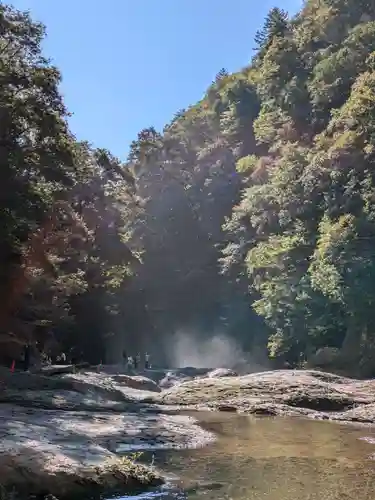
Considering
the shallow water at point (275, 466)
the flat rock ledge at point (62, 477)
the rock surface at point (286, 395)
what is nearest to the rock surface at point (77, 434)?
the flat rock ledge at point (62, 477)

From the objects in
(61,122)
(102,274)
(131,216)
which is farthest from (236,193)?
(61,122)

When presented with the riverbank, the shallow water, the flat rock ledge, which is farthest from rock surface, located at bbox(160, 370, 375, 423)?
the flat rock ledge

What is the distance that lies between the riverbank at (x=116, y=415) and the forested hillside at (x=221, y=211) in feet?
15.0

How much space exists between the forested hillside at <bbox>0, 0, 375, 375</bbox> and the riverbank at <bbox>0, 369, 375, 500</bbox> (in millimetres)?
4560

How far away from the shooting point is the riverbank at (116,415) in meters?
7.87

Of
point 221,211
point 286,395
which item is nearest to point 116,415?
point 286,395

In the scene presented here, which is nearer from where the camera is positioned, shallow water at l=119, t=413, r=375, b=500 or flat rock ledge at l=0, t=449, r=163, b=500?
flat rock ledge at l=0, t=449, r=163, b=500

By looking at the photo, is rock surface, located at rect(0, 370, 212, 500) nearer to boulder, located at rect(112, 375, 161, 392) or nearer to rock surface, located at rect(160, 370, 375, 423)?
boulder, located at rect(112, 375, 161, 392)

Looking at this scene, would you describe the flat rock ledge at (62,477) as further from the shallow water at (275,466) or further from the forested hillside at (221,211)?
the forested hillside at (221,211)

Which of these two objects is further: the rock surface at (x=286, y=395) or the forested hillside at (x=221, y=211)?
the forested hillside at (x=221, y=211)

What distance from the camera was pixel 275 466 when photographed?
1038cm

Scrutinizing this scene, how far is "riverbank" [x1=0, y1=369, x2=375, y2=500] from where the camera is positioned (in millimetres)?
7871

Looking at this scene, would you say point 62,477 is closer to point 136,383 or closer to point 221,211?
point 136,383

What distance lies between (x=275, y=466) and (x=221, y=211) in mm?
51389
